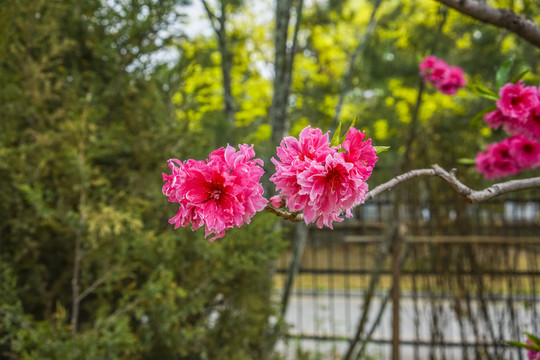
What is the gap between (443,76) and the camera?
2.69 meters

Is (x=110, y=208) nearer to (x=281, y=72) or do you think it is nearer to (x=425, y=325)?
(x=281, y=72)

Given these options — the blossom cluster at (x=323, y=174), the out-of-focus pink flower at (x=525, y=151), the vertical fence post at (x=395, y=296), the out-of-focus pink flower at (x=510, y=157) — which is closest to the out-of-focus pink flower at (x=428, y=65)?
the out-of-focus pink flower at (x=510, y=157)

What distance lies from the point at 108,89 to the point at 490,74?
3.96 meters

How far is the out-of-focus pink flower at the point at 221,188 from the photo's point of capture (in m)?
0.91

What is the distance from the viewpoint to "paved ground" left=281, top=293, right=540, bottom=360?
139 inches

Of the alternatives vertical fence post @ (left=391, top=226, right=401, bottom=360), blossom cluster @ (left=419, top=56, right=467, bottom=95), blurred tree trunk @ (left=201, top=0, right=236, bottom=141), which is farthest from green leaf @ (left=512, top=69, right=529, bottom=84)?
blurred tree trunk @ (left=201, top=0, right=236, bottom=141)

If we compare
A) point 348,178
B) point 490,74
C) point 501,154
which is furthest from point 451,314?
point 348,178

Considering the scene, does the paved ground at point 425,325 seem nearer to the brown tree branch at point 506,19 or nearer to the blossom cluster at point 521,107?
the blossom cluster at point 521,107

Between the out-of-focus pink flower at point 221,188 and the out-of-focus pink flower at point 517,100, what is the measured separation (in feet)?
3.41

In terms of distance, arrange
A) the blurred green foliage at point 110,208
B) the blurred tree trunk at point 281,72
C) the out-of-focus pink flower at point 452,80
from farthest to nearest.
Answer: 1. the blurred tree trunk at point 281,72
2. the out-of-focus pink flower at point 452,80
3. the blurred green foliage at point 110,208

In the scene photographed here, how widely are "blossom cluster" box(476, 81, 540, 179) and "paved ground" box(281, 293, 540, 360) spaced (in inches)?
34.1

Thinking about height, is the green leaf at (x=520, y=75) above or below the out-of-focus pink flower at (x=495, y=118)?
above

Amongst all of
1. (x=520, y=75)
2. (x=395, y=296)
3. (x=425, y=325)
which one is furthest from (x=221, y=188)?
(x=425, y=325)

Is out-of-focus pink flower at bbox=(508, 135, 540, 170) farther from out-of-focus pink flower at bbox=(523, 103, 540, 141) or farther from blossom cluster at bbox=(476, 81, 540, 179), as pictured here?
out-of-focus pink flower at bbox=(523, 103, 540, 141)
